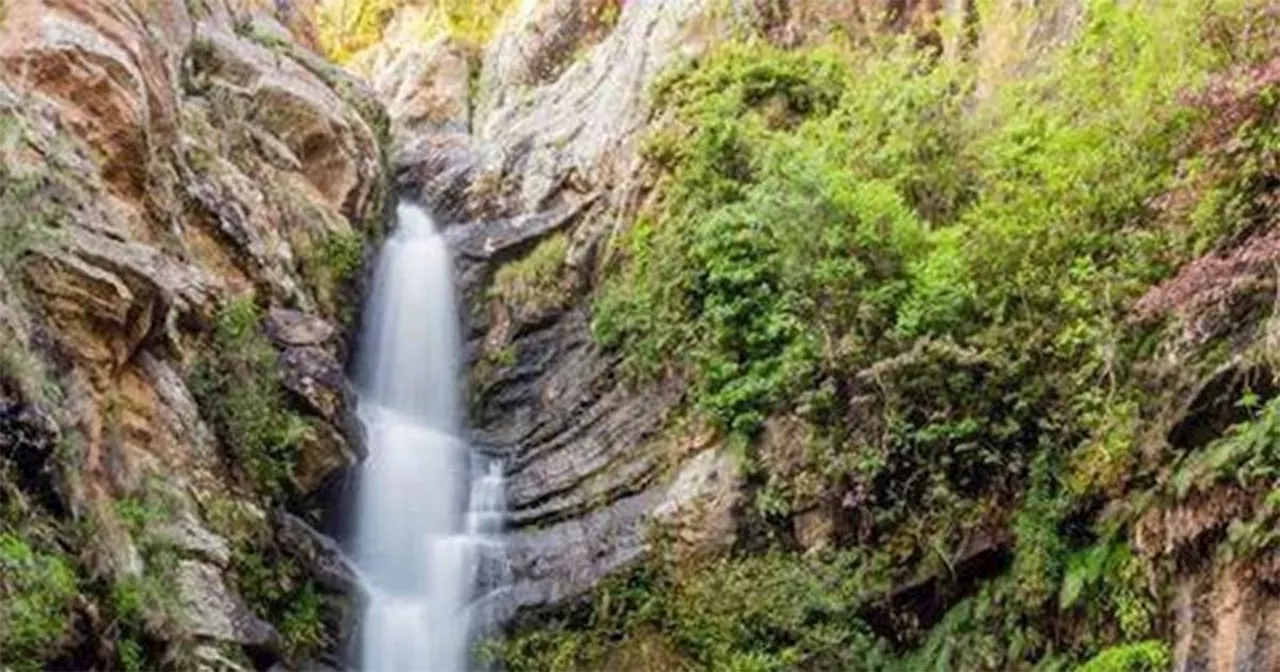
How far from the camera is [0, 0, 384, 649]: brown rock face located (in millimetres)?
9422

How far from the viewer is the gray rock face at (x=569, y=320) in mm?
12859

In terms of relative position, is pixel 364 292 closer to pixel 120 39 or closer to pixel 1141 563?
pixel 120 39

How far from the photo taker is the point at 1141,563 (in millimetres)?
8562

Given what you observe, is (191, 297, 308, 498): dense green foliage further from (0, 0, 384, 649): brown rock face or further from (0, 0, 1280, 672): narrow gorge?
(0, 0, 384, 649): brown rock face

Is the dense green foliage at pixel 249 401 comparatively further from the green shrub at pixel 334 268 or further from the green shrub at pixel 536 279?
the green shrub at pixel 536 279

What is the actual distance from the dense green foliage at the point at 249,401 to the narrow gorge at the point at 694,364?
53 mm

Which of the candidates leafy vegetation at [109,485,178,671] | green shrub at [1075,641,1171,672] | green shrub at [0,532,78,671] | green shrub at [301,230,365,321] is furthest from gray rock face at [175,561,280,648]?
green shrub at [1075,641,1171,672]

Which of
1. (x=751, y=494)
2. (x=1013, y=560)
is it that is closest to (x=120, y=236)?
(x=751, y=494)

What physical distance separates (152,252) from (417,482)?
4904 mm

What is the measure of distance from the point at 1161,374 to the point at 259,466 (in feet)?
26.4

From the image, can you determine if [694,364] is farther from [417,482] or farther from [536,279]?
[536,279]

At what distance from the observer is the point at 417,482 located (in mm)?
14570

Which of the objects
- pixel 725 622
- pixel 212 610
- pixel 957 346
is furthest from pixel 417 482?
pixel 957 346

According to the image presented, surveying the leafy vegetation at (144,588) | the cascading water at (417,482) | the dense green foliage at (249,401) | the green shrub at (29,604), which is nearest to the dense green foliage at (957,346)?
the cascading water at (417,482)
